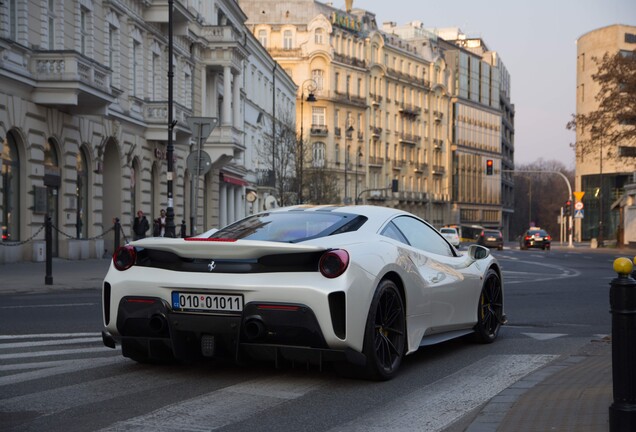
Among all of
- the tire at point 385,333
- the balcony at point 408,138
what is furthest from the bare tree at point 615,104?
the balcony at point 408,138

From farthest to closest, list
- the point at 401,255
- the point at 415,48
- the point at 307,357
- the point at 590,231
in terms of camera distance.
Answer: the point at 415,48, the point at 590,231, the point at 401,255, the point at 307,357

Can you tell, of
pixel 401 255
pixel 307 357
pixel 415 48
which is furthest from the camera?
pixel 415 48

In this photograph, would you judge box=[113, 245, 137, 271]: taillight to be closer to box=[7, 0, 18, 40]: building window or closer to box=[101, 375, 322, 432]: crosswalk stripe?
box=[101, 375, 322, 432]: crosswalk stripe

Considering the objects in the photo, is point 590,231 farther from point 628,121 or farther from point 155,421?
point 155,421

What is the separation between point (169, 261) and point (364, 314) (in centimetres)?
140

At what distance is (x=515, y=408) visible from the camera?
19.2ft

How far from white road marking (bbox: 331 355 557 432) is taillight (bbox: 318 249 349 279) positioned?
0.92m

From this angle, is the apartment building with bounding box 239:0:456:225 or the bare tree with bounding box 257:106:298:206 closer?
the bare tree with bounding box 257:106:298:206

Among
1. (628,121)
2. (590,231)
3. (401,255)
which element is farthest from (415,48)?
(401,255)

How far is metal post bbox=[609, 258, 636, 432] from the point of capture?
5105 mm

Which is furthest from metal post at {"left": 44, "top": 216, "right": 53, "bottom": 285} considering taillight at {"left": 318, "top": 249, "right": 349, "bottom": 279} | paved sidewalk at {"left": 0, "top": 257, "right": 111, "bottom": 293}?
taillight at {"left": 318, "top": 249, "right": 349, "bottom": 279}

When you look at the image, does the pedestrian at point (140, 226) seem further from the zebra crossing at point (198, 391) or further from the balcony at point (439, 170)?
the balcony at point (439, 170)

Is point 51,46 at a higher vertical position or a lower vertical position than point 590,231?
higher

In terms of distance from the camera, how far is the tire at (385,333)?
22.8 feet
